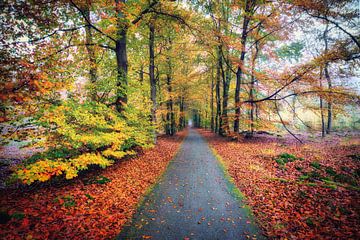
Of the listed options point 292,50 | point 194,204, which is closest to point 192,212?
point 194,204

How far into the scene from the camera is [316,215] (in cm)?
423

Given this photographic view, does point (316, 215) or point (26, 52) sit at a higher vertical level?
point (26, 52)

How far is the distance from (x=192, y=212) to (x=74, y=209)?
3176mm

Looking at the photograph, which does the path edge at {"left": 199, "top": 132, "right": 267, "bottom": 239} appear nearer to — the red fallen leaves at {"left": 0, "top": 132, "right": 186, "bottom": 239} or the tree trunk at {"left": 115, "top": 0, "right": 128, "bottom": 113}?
the red fallen leaves at {"left": 0, "top": 132, "right": 186, "bottom": 239}

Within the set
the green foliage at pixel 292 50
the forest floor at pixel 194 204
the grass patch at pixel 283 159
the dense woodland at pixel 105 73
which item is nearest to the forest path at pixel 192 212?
the forest floor at pixel 194 204

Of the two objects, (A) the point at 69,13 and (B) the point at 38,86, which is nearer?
(B) the point at 38,86

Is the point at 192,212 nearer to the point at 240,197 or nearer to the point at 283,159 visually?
the point at 240,197

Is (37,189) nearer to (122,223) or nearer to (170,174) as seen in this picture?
(122,223)

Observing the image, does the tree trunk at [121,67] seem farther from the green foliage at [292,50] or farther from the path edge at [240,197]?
the green foliage at [292,50]

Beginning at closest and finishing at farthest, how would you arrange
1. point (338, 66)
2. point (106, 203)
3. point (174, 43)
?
point (106, 203) < point (338, 66) < point (174, 43)

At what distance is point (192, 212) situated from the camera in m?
4.75

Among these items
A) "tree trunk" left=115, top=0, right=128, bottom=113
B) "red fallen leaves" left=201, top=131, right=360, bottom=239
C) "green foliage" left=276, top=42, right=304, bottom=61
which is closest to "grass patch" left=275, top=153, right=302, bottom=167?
"red fallen leaves" left=201, top=131, right=360, bottom=239

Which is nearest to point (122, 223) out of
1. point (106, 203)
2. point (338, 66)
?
point (106, 203)

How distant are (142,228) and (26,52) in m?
6.51
